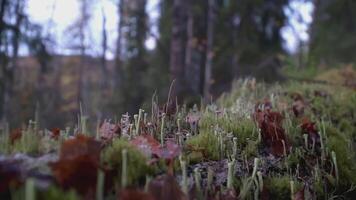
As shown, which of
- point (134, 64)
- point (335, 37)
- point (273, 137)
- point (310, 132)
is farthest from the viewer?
point (134, 64)

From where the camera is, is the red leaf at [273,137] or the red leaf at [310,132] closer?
the red leaf at [273,137]

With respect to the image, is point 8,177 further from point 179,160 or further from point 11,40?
point 11,40

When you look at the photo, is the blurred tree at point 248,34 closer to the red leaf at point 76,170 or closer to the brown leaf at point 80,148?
the brown leaf at point 80,148

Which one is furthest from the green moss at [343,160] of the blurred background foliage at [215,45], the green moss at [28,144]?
the blurred background foliage at [215,45]

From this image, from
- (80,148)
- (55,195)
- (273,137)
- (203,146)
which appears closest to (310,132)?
(273,137)

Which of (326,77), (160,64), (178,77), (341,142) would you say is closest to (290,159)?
(341,142)

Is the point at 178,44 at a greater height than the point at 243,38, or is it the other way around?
the point at 243,38

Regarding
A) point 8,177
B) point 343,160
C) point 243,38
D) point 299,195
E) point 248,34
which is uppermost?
point 248,34
